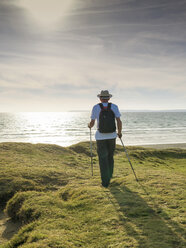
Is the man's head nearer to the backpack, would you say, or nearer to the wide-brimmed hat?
the wide-brimmed hat

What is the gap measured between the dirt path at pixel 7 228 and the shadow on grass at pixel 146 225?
270 cm

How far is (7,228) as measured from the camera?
17.8 feet

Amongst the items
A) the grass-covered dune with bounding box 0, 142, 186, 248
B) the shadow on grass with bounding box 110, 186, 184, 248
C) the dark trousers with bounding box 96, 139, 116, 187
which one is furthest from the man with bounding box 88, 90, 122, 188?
the shadow on grass with bounding box 110, 186, 184, 248

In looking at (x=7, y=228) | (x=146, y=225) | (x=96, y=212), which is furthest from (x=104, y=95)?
(x=7, y=228)

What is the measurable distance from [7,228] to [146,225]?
364cm

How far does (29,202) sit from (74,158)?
8.48 meters

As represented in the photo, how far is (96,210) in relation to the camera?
5277 millimetres

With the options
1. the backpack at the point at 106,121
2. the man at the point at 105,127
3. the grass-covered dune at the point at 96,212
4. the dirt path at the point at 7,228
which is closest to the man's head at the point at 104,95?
the man at the point at 105,127

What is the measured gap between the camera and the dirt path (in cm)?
497

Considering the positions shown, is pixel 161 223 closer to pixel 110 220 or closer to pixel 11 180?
pixel 110 220

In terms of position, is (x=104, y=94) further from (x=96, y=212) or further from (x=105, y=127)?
(x=96, y=212)

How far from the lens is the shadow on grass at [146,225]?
12.1ft

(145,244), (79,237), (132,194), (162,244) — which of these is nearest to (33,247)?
(79,237)

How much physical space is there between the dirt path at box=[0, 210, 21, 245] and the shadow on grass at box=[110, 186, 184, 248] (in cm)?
270
